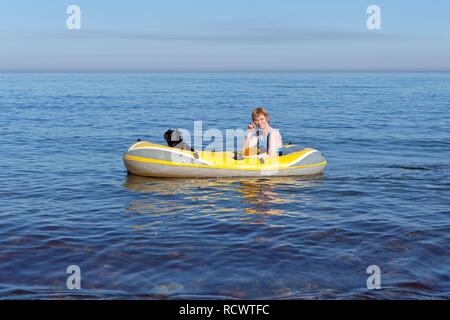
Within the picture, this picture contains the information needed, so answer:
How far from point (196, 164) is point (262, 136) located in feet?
5.77

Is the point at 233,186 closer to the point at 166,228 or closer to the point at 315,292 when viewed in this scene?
the point at 166,228

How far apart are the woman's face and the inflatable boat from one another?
0.98 m

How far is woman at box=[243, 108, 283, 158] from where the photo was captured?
1169cm

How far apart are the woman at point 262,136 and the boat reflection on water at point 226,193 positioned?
2.20 feet

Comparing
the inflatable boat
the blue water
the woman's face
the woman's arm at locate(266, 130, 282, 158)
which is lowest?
the blue water

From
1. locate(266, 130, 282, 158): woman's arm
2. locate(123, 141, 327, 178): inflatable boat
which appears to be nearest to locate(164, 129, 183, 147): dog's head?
locate(123, 141, 327, 178): inflatable boat

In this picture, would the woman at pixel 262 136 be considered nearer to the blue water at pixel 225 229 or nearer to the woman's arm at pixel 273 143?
the woman's arm at pixel 273 143

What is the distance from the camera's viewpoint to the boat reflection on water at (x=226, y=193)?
1019 centimetres

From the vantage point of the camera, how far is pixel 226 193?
37.2 ft

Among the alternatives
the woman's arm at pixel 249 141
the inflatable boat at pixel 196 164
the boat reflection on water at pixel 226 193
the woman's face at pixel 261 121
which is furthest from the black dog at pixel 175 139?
the woman's face at pixel 261 121

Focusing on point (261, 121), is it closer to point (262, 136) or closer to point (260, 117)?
point (260, 117)

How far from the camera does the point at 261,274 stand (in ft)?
22.2

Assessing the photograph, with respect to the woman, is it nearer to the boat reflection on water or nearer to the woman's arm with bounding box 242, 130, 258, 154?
the woman's arm with bounding box 242, 130, 258, 154
